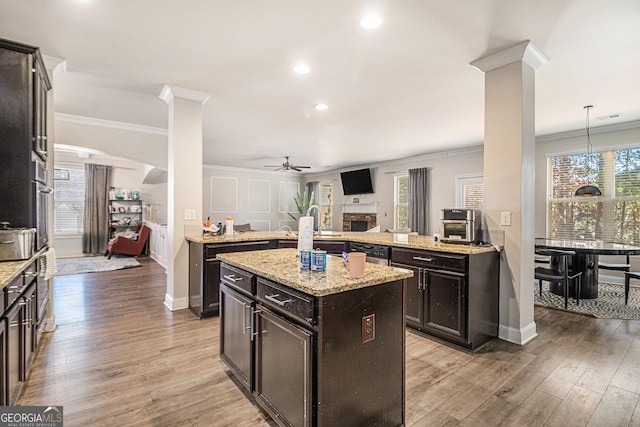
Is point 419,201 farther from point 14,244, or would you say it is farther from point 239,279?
point 14,244

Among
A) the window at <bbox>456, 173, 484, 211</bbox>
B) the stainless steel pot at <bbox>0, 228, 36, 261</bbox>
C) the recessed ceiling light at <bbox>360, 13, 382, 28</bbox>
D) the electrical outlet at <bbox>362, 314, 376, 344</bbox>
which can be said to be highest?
the recessed ceiling light at <bbox>360, 13, 382, 28</bbox>

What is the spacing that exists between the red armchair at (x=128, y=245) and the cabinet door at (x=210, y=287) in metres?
5.49

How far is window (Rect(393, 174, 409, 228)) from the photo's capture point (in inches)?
332

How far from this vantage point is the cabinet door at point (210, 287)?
3.44 meters

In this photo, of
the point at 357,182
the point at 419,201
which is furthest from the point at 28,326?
the point at 357,182

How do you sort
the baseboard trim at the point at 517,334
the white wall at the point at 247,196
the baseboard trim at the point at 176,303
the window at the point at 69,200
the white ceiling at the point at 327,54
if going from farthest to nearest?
the white wall at the point at 247,196, the window at the point at 69,200, the baseboard trim at the point at 176,303, the baseboard trim at the point at 517,334, the white ceiling at the point at 327,54

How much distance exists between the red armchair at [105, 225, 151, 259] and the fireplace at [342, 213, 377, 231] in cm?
560

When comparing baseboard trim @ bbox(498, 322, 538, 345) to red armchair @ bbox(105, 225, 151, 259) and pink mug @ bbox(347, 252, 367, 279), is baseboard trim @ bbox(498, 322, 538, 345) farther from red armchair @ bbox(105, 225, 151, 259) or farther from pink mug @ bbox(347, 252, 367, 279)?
red armchair @ bbox(105, 225, 151, 259)

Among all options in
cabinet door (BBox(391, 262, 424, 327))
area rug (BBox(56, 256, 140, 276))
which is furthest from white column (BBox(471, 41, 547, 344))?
area rug (BBox(56, 256, 140, 276))

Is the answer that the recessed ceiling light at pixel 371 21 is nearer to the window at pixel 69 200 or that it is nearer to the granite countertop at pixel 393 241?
the granite countertop at pixel 393 241

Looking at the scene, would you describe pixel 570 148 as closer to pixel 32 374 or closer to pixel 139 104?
pixel 139 104

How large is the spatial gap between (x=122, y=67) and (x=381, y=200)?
700cm

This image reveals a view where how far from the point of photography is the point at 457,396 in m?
2.02

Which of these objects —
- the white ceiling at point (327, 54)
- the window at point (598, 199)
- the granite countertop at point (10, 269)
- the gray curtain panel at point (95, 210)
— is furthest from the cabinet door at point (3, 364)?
the gray curtain panel at point (95, 210)
